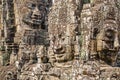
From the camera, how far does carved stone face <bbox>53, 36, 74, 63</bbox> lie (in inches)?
360

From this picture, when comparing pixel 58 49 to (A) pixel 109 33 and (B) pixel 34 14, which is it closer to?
(A) pixel 109 33

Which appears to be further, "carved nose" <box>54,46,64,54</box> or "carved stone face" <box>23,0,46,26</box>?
"carved stone face" <box>23,0,46,26</box>

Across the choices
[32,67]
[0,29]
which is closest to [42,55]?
[32,67]

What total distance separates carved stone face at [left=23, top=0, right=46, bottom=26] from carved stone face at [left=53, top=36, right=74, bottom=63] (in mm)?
4754

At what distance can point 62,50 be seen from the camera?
930cm

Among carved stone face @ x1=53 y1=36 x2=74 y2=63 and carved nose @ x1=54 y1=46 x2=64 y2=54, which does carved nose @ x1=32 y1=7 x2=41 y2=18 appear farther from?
carved nose @ x1=54 y1=46 x2=64 y2=54

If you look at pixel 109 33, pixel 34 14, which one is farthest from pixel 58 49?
pixel 34 14

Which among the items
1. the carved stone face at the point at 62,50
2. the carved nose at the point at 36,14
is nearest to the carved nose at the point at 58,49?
the carved stone face at the point at 62,50

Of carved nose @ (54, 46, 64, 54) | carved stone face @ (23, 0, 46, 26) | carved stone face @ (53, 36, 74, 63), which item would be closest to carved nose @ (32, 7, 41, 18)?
carved stone face @ (23, 0, 46, 26)

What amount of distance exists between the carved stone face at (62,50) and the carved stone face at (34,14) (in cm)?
475

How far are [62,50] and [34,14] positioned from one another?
514cm

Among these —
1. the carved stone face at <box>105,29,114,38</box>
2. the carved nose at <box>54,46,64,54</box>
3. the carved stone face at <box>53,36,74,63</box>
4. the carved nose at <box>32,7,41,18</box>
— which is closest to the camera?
the carved stone face at <box>105,29,114,38</box>

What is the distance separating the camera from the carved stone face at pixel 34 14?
46.6 feet

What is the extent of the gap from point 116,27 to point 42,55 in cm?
363
